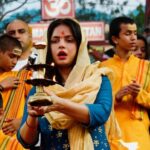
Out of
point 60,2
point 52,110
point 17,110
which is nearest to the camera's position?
point 52,110

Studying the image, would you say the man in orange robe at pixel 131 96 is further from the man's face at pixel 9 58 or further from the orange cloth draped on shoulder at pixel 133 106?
the man's face at pixel 9 58

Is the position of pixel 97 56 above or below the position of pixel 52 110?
below

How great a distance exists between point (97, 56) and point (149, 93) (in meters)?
1.53

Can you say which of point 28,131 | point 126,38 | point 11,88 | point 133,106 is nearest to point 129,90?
point 133,106

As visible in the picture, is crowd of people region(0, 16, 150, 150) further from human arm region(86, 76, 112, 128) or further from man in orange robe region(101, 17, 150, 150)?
man in orange robe region(101, 17, 150, 150)

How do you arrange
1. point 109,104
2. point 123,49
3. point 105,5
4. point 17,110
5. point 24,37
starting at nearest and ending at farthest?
1. point 109,104
2. point 17,110
3. point 123,49
4. point 24,37
5. point 105,5

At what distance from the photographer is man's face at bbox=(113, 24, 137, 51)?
480cm

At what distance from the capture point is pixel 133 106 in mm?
4453

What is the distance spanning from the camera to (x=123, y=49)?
4816 mm

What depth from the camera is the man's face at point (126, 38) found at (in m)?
4.80

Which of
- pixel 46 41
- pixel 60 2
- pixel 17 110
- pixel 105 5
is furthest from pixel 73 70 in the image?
pixel 105 5

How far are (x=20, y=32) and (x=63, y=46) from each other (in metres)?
2.64

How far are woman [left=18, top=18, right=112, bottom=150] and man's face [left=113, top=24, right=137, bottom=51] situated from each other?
5.47 ft

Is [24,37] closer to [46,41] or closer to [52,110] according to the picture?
[46,41]
